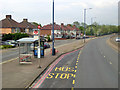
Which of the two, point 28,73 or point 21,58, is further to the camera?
point 21,58

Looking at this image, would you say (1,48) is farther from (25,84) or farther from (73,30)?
(73,30)

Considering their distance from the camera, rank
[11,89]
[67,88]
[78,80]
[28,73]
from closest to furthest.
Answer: [11,89] → [67,88] → [78,80] → [28,73]

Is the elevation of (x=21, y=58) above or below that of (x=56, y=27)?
below

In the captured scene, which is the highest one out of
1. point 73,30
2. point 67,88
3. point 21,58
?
point 73,30

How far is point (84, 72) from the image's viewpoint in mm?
13734

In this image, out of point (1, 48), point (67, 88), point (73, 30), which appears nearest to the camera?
point (67, 88)

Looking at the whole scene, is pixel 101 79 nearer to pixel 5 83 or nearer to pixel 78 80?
pixel 78 80

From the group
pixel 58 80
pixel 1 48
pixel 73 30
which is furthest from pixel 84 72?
pixel 73 30

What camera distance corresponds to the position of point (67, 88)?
32.3ft

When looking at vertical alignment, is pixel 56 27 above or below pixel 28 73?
above

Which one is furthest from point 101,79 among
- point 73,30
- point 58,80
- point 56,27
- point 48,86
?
point 73,30

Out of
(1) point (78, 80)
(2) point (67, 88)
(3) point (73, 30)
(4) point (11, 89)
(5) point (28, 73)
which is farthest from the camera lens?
(3) point (73, 30)

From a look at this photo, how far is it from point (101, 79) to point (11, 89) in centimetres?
637

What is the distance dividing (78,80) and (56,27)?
7501 centimetres
